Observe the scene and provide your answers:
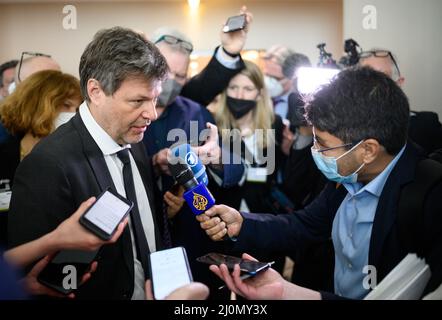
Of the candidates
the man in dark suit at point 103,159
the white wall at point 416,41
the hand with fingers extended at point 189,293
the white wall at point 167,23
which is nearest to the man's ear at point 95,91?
the man in dark suit at point 103,159

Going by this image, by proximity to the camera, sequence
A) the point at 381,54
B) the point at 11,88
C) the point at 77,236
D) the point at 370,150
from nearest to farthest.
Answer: the point at 77,236, the point at 370,150, the point at 381,54, the point at 11,88

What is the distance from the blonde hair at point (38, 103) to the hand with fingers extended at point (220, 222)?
783mm

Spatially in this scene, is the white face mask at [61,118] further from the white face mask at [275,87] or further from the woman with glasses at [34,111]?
the white face mask at [275,87]

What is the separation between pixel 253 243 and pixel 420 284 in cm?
63

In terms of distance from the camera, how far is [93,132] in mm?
1252

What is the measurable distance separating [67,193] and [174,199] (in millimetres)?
554

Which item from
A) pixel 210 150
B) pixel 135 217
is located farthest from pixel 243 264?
pixel 210 150

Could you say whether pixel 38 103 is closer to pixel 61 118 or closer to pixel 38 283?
pixel 61 118

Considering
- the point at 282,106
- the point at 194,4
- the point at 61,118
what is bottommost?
the point at 282,106

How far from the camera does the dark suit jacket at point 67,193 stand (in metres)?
1.10

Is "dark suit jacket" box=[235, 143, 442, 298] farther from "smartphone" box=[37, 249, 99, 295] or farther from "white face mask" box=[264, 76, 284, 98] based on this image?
"white face mask" box=[264, 76, 284, 98]

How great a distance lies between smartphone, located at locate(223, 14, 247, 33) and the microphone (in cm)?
92

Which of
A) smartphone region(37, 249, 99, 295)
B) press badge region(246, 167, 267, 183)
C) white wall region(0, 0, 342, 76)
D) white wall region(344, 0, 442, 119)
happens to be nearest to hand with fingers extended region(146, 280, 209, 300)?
smartphone region(37, 249, 99, 295)

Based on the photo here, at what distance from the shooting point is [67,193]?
3.72ft
